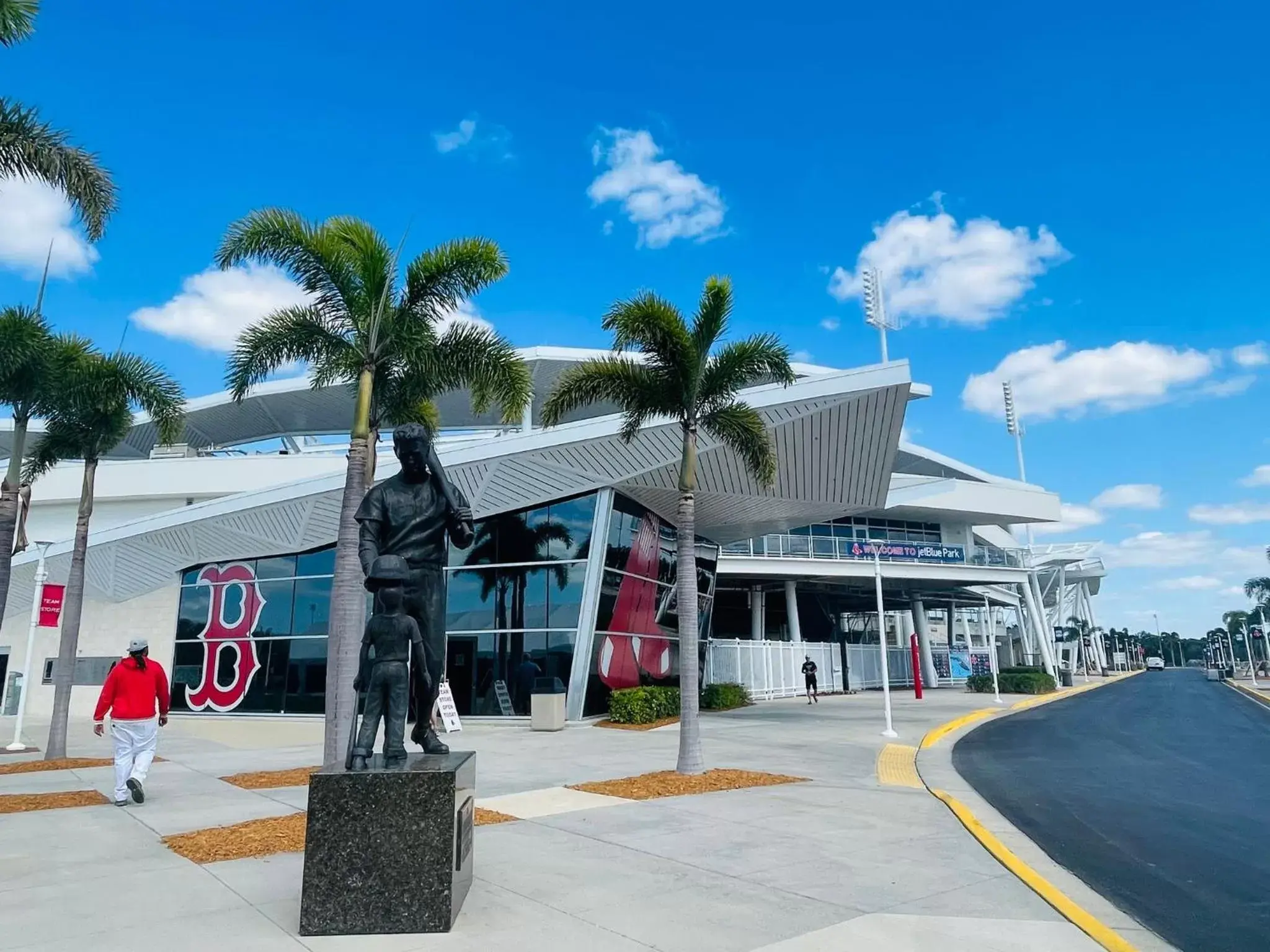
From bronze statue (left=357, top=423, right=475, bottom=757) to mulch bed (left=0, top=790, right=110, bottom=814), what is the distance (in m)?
6.45

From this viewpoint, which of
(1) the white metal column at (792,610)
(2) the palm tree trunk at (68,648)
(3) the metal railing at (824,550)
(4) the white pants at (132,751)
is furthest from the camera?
(1) the white metal column at (792,610)

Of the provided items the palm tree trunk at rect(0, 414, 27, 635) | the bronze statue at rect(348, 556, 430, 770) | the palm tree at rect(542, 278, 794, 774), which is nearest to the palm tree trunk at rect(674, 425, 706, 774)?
the palm tree at rect(542, 278, 794, 774)

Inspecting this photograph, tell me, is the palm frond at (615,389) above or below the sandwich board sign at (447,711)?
above

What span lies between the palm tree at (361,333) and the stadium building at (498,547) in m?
5.03

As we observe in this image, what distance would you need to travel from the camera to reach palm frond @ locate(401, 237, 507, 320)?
13.1 m

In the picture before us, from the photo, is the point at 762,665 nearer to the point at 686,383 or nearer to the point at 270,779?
the point at 686,383

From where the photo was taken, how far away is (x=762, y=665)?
33062 millimetres

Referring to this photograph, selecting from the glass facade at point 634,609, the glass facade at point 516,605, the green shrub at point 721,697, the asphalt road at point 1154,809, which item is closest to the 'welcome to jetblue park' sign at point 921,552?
the green shrub at point 721,697

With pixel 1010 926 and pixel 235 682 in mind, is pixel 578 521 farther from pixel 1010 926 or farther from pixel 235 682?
pixel 1010 926

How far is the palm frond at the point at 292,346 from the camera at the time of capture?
13.1 meters

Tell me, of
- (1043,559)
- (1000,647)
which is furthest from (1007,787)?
(1000,647)

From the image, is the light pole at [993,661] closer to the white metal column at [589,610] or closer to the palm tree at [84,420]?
the white metal column at [589,610]

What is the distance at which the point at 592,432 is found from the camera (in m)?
19.0

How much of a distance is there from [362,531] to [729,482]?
16.2 metres
